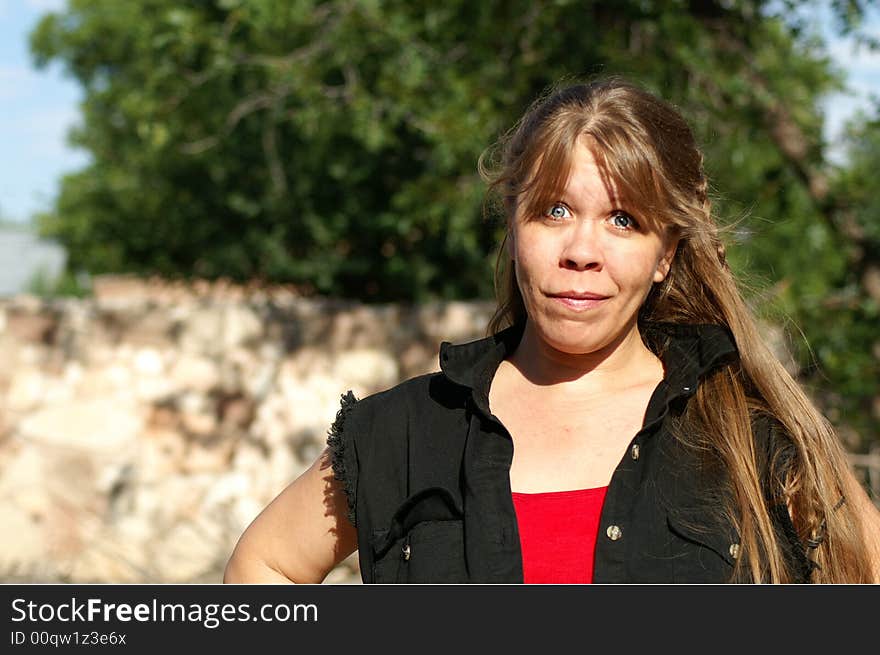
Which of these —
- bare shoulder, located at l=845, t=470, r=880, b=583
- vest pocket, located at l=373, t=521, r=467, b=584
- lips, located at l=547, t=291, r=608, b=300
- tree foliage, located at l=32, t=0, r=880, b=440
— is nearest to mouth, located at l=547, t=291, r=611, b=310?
lips, located at l=547, t=291, r=608, b=300

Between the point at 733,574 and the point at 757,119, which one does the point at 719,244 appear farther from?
the point at 757,119

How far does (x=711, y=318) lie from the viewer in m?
2.05

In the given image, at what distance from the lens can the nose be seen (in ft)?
5.88

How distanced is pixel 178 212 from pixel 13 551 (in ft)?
21.1

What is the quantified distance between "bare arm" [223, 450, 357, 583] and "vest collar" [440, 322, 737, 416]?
11.4 inches

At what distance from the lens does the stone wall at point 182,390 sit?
6.58m

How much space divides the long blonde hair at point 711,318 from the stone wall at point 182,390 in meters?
4.69

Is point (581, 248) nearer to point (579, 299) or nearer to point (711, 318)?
point (579, 299)

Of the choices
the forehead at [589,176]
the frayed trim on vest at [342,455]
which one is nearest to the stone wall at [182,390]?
the frayed trim on vest at [342,455]

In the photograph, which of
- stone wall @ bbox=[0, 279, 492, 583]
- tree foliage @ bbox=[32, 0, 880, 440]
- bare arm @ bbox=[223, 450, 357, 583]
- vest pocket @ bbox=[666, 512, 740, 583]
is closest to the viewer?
vest pocket @ bbox=[666, 512, 740, 583]

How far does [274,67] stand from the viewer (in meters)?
6.04

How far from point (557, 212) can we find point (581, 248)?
0.26 ft

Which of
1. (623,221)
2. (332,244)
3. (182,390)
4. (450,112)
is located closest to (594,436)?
(623,221)

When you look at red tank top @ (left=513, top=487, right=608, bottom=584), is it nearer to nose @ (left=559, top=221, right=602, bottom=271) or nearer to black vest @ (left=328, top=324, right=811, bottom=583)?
black vest @ (left=328, top=324, right=811, bottom=583)
